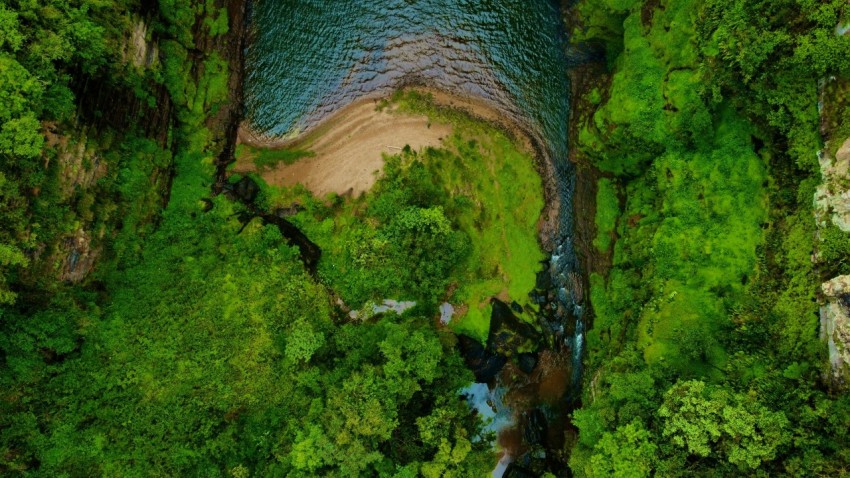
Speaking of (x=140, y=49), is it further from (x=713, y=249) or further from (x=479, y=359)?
(x=713, y=249)

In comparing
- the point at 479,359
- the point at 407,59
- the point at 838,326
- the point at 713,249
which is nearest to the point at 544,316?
the point at 479,359

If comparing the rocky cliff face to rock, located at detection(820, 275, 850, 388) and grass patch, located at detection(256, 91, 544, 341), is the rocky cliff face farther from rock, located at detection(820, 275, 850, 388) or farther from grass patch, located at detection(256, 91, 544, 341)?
grass patch, located at detection(256, 91, 544, 341)

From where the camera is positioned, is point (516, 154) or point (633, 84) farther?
point (516, 154)

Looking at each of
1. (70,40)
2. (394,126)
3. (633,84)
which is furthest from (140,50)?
(633,84)

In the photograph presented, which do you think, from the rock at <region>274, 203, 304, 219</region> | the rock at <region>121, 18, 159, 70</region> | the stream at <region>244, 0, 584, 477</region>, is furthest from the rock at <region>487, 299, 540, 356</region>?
the rock at <region>121, 18, 159, 70</region>

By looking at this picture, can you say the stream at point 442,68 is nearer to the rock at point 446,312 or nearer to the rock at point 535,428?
the rock at point 535,428

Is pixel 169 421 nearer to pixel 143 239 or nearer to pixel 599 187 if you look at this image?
pixel 143 239
